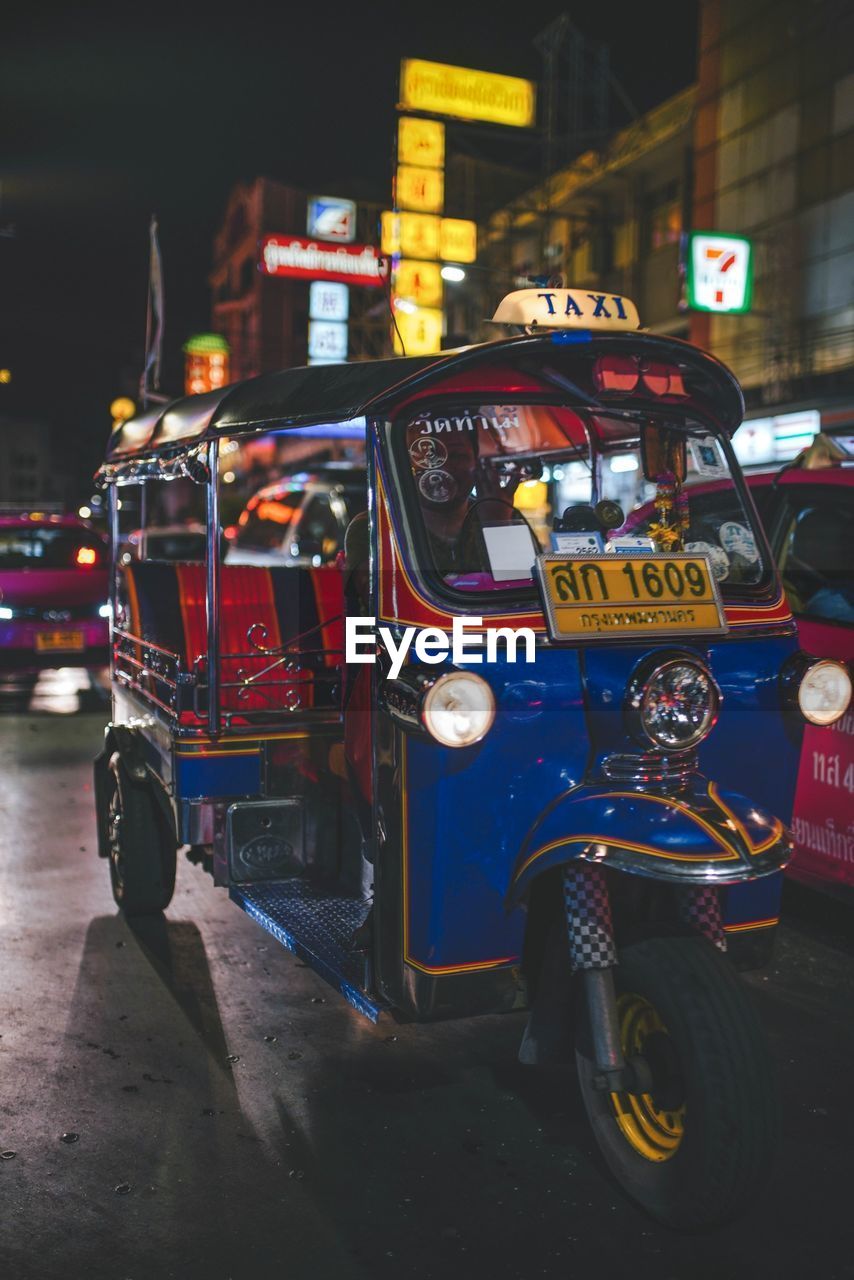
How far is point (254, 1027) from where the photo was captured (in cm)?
446

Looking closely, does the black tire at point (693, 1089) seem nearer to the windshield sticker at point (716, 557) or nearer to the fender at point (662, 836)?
the fender at point (662, 836)

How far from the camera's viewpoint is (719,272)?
19.9 metres

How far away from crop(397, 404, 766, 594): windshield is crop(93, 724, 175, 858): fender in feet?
6.72

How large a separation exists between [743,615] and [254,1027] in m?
2.37

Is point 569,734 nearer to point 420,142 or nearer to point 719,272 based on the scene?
point 719,272

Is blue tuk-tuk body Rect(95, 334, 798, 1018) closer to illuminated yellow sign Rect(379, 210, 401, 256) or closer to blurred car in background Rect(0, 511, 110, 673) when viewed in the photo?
illuminated yellow sign Rect(379, 210, 401, 256)

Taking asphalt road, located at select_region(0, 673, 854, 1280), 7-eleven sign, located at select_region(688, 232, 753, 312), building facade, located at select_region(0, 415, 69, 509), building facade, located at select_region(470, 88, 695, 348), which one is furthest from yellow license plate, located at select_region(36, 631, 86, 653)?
building facade, located at select_region(0, 415, 69, 509)

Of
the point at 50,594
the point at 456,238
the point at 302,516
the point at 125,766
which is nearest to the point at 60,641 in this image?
the point at 50,594

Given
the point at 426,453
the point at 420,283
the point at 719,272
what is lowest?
the point at 426,453

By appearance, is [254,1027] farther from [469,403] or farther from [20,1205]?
[469,403]

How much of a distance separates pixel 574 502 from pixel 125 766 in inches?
103

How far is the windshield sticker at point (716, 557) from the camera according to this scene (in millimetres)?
3912

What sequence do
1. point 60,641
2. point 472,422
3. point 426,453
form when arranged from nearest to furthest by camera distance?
point 426,453, point 472,422, point 60,641

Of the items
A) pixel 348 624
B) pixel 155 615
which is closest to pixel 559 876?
pixel 348 624
